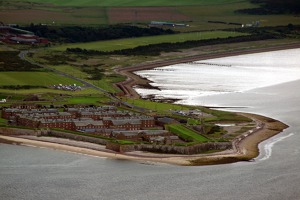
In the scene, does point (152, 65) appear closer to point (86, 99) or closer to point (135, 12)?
point (86, 99)

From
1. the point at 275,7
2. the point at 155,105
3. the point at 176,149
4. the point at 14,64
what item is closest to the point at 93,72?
the point at 14,64

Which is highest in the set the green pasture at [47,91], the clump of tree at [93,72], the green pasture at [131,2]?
the green pasture at [131,2]

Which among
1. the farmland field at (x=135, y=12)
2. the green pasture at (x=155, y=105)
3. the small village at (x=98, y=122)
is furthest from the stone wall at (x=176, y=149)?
the farmland field at (x=135, y=12)

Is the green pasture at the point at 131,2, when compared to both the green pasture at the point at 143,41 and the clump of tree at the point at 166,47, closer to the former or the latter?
the green pasture at the point at 143,41

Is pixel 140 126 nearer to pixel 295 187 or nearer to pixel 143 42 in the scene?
pixel 295 187

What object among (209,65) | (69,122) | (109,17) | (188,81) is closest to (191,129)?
(69,122)

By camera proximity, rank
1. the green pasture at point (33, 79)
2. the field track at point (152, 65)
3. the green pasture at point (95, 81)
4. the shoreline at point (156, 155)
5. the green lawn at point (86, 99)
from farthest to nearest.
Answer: the field track at point (152, 65) → the green pasture at point (95, 81) → the green pasture at point (33, 79) → the green lawn at point (86, 99) → the shoreline at point (156, 155)

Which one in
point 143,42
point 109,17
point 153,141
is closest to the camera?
point 153,141
